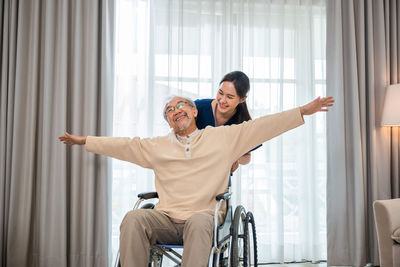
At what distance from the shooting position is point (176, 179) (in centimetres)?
221

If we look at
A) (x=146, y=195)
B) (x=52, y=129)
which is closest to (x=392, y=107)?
(x=146, y=195)

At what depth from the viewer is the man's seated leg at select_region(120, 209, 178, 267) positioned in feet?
6.15

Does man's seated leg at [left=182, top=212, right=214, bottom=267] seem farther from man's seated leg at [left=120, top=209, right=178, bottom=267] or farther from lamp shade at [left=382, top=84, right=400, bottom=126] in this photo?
lamp shade at [left=382, top=84, right=400, bottom=126]

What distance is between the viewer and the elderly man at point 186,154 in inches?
83.7

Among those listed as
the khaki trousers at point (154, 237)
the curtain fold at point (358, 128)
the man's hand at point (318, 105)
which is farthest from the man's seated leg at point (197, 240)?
the curtain fold at point (358, 128)

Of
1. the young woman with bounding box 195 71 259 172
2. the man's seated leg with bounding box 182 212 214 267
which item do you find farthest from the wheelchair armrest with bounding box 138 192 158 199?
the young woman with bounding box 195 71 259 172

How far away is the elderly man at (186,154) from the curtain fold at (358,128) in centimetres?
120

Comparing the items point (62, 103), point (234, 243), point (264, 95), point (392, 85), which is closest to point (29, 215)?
point (62, 103)

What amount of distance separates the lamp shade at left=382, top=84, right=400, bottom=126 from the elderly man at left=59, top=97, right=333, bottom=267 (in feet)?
3.97

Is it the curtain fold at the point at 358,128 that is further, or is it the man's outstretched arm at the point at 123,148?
the curtain fold at the point at 358,128

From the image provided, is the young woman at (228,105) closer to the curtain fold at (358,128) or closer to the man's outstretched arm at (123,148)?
the man's outstretched arm at (123,148)

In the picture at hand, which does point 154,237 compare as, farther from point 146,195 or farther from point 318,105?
point 318,105

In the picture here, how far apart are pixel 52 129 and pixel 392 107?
2659 millimetres

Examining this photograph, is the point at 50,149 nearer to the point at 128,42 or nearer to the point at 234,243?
the point at 128,42
